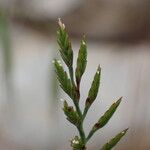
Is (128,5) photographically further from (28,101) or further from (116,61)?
(28,101)

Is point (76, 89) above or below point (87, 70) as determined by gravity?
below

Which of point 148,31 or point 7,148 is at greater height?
point 148,31

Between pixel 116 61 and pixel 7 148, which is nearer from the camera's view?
pixel 7 148

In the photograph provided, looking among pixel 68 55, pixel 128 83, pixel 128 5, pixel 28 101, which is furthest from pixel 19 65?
pixel 68 55

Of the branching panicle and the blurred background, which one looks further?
the blurred background

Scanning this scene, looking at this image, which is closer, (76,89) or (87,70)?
(76,89)

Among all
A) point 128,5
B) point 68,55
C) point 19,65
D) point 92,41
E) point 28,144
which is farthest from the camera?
point 128,5

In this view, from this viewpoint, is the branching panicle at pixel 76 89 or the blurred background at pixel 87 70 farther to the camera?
the blurred background at pixel 87 70

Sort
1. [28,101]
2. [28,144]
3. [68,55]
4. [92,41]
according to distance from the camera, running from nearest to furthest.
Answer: [68,55], [28,144], [28,101], [92,41]
